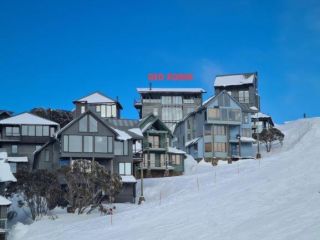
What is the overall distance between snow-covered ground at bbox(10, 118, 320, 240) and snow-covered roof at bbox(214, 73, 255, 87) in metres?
49.1

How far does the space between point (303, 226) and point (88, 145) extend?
3786 centimetres

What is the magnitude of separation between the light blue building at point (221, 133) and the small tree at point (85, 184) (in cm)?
3260

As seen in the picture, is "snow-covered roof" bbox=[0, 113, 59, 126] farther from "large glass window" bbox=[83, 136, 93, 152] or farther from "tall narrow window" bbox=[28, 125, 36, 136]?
"large glass window" bbox=[83, 136, 93, 152]

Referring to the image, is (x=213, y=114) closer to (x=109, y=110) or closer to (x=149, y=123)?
(x=149, y=123)

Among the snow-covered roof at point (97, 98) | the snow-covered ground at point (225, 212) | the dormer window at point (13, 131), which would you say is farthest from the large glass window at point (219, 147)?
the dormer window at point (13, 131)

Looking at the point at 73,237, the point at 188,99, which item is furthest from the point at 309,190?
the point at 188,99

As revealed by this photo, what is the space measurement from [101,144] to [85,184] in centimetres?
1138

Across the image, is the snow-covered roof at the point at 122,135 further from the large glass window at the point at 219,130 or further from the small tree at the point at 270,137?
the small tree at the point at 270,137

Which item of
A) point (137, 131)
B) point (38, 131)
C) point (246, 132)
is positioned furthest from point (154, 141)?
point (246, 132)

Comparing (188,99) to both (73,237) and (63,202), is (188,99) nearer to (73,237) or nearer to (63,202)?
(63,202)

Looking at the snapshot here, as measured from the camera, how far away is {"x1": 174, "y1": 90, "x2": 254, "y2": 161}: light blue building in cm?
8731

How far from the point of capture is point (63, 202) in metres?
58.1

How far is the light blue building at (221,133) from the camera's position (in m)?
87.3

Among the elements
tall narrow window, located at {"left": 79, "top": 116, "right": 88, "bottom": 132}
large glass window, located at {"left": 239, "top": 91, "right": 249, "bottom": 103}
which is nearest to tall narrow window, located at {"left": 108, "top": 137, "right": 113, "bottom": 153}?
tall narrow window, located at {"left": 79, "top": 116, "right": 88, "bottom": 132}
